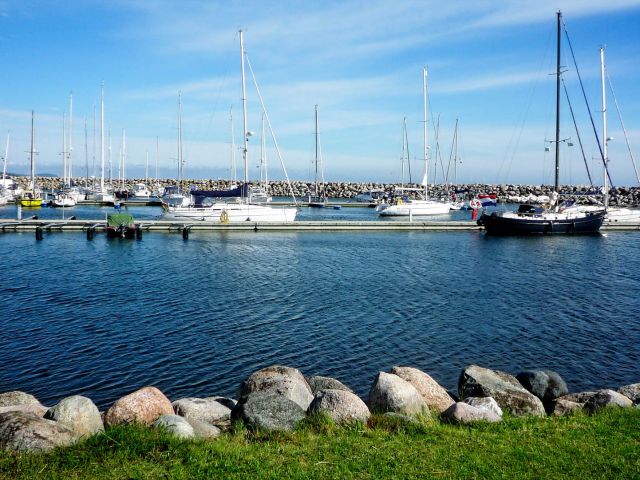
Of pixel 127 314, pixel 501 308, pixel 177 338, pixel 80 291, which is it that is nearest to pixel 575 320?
pixel 501 308

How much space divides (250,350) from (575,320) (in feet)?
40.4

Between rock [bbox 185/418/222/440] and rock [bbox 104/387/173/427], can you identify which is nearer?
rock [bbox 185/418/222/440]

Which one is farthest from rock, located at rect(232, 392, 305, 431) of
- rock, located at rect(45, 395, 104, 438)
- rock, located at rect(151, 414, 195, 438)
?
rock, located at rect(45, 395, 104, 438)

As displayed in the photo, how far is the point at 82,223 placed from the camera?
171 ft

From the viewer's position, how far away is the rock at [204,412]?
10.4 m

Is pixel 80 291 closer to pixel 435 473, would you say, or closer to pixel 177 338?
pixel 177 338

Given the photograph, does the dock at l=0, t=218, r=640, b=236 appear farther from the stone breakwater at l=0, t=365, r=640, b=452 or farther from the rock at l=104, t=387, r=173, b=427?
the rock at l=104, t=387, r=173, b=427

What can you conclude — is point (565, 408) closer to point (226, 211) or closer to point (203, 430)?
point (203, 430)

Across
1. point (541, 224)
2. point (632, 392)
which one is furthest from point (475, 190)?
point (632, 392)

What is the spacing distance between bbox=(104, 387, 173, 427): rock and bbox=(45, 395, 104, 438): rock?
0.34 m

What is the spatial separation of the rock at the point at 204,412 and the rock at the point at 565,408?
19.3ft

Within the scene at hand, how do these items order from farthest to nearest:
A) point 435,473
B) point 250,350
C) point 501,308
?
1. point 501,308
2. point 250,350
3. point 435,473

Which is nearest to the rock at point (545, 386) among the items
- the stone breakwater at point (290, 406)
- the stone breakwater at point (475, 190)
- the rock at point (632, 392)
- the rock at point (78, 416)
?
the stone breakwater at point (290, 406)

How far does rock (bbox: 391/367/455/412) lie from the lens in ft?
37.7
